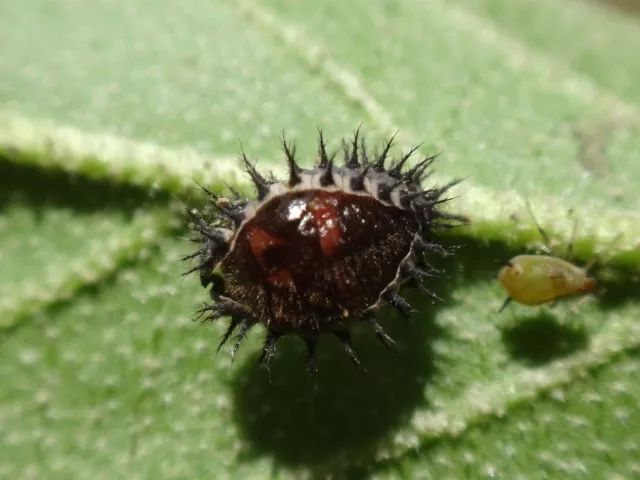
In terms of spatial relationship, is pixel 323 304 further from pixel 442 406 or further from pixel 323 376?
pixel 442 406

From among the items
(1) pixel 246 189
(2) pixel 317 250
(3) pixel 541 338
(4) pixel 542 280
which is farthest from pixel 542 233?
(1) pixel 246 189

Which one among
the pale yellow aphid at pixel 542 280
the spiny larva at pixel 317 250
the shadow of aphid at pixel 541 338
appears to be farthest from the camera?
the shadow of aphid at pixel 541 338

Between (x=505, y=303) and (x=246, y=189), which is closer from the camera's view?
(x=505, y=303)

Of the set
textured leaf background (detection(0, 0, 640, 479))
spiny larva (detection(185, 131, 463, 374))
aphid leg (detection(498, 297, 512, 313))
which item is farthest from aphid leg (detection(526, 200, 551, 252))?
spiny larva (detection(185, 131, 463, 374))

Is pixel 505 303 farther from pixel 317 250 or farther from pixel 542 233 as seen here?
pixel 317 250

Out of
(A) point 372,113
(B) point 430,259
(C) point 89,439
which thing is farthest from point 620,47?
(C) point 89,439

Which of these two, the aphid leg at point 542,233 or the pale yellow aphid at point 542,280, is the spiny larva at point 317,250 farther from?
the aphid leg at point 542,233

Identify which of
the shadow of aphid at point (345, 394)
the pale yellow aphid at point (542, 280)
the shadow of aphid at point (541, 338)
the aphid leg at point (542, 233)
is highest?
the aphid leg at point (542, 233)

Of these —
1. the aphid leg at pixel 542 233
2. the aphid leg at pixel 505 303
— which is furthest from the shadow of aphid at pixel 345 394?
the aphid leg at pixel 542 233
